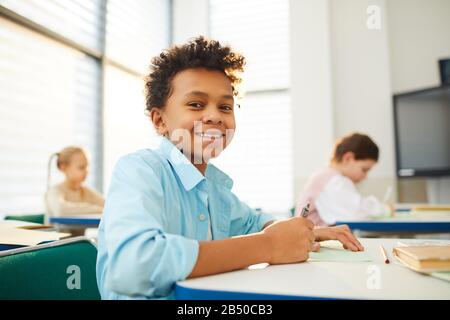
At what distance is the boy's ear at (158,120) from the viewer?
→ 1.13 metres

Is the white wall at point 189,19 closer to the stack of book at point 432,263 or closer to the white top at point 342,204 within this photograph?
the white top at point 342,204

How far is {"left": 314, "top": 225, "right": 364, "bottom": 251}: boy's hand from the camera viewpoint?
958 millimetres

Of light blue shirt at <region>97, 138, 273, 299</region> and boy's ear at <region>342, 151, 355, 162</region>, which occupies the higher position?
boy's ear at <region>342, 151, 355, 162</region>

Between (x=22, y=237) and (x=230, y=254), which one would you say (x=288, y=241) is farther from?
(x=22, y=237)

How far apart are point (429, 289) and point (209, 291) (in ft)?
1.10

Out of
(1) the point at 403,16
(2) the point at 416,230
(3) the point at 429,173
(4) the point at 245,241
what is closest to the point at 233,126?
(4) the point at 245,241

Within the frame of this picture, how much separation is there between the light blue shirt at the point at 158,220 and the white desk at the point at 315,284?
48mm

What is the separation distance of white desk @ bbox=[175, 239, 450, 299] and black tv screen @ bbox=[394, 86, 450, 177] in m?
3.54

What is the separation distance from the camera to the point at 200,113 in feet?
3.32

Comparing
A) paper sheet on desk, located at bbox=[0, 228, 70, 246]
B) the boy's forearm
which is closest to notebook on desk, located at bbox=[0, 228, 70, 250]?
paper sheet on desk, located at bbox=[0, 228, 70, 246]

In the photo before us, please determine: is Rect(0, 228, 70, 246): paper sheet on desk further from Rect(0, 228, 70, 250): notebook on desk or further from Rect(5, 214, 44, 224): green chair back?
Rect(5, 214, 44, 224): green chair back

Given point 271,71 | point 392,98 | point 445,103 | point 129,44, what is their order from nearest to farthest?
1. point 445,103
2. point 392,98
3. point 129,44
4. point 271,71

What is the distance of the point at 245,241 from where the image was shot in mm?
716

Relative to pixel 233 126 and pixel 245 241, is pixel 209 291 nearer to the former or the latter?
pixel 245 241
